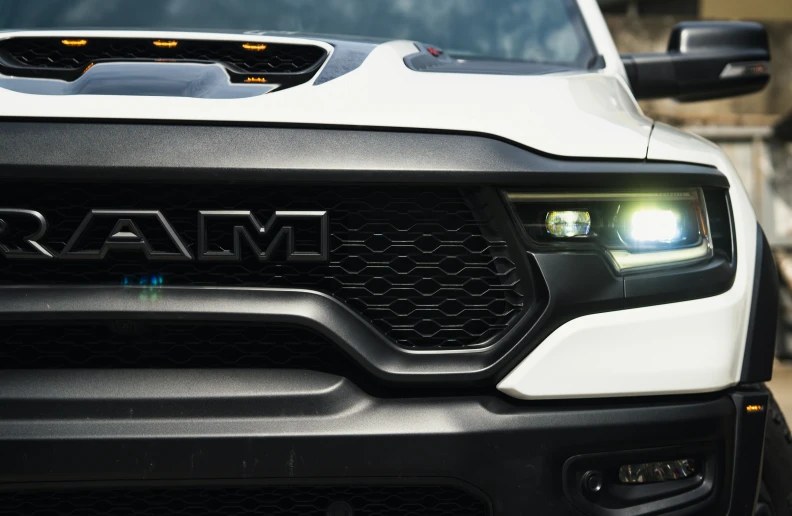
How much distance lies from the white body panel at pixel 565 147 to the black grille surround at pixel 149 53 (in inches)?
9.9

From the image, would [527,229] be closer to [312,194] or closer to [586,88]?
[312,194]

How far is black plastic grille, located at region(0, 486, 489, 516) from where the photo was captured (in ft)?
5.90

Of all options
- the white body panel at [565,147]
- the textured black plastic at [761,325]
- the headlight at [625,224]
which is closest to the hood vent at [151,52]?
the white body panel at [565,147]

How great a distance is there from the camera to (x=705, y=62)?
3.05 m

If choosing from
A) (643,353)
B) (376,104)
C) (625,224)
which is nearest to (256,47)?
(376,104)

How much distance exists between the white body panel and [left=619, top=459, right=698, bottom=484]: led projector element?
158 millimetres

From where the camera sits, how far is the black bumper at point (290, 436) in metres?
1.68

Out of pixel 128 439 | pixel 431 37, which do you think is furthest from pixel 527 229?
pixel 431 37

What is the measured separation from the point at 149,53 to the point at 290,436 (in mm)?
957

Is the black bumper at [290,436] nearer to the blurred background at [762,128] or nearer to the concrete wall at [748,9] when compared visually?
the blurred background at [762,128]

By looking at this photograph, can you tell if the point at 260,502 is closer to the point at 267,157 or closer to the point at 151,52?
the point at 267,157

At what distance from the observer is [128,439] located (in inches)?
65.9

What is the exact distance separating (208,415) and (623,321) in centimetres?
79

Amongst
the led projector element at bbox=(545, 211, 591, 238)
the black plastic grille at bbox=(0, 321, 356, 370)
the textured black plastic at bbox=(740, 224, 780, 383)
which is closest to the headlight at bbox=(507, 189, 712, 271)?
the led projector element at bbox=(545, 211, 591, 238)
